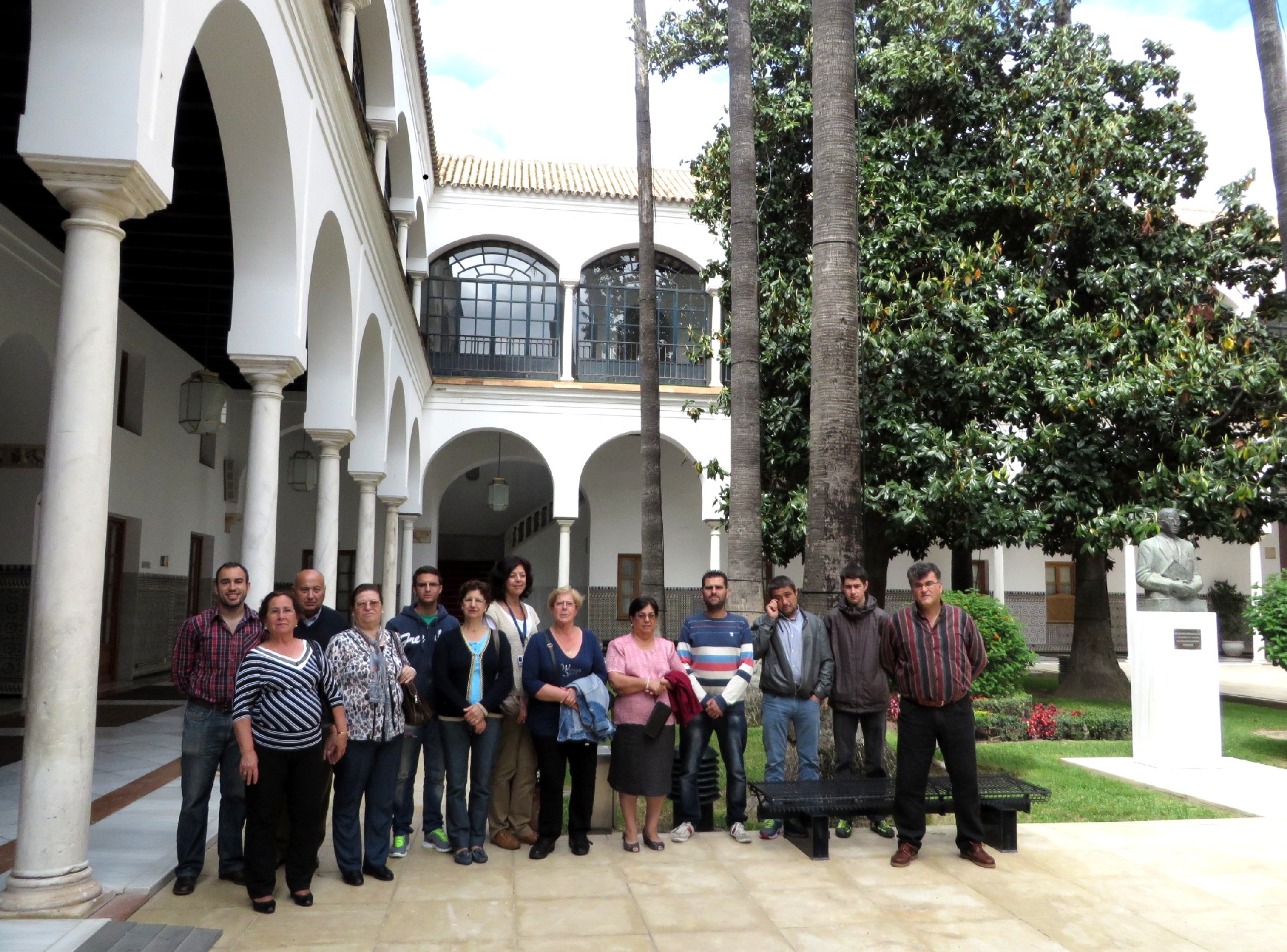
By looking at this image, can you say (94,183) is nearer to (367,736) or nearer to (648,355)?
(367,736)

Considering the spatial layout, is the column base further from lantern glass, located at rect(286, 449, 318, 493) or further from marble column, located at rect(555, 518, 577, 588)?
marble column, located at rect(555, 518, 577, 588)

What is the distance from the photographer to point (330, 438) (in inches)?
395

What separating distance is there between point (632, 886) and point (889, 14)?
11726 millimetres

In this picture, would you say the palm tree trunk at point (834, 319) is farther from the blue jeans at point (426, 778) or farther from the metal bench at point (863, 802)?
the blue jeans at point (426, 778)

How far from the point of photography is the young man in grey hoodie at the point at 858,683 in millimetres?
6129

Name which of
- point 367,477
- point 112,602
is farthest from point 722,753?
point 112,602

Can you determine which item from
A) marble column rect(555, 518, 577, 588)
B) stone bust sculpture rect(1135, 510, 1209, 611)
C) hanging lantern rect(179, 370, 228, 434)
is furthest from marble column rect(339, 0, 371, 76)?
marble column rect(555, 518, 577, 588)

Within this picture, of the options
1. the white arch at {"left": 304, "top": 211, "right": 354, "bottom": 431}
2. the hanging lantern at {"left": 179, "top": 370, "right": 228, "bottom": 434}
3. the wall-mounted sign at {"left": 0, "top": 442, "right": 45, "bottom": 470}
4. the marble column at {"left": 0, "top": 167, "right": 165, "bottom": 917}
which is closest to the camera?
the marble column at {"left": 0, "top": 167, "right": 165, "bottom": 917}

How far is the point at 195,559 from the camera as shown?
55.1ft

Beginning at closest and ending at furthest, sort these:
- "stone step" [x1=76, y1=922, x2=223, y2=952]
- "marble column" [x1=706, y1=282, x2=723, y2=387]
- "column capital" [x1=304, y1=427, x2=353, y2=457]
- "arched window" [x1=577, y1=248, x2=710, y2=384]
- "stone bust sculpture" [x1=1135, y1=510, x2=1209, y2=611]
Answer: "stone step" [x1=76, y1=922, x2=223, y2=952] < "stone bust sculpture" [x1=1135, y1=510, x2=1209, y2=611] < "column capital" [x1=304, y1=427, x2=353, y2=457] < "marble column" [x1=706, y1=282, x2=723, y2=387] < "arched window" [x1=577, y1=248, x2=710, y2=384]

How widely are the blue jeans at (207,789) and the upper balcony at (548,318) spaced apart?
16.1 m

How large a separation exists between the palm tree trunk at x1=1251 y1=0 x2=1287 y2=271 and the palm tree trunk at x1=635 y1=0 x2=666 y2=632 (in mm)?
7144

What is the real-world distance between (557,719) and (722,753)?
1130mm

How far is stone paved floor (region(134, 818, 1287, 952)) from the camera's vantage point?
172 inches
